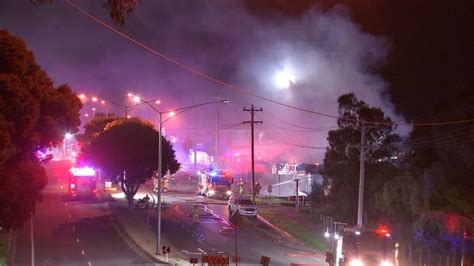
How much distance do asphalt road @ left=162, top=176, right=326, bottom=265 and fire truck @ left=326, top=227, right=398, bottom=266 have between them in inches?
400

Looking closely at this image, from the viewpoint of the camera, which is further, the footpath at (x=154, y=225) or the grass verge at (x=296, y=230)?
the grass verge at (x=296, y=230)

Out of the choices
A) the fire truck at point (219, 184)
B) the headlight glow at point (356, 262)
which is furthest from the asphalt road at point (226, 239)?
the headlight glow at point (356, 262)

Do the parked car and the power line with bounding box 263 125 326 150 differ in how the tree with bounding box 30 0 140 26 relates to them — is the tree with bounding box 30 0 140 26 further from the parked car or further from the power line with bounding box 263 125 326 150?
the power line with bounding box 263 125 326 150

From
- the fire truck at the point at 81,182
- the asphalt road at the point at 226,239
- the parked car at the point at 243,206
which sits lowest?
the asphalt road at the point at 226,239

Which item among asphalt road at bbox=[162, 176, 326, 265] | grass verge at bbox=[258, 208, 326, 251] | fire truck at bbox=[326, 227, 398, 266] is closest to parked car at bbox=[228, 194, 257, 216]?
asphalt road at bbox=[162, 176, 326, 265]

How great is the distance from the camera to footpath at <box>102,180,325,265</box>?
34656mm

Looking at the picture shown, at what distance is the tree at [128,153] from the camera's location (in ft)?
161

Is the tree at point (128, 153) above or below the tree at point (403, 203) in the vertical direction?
above

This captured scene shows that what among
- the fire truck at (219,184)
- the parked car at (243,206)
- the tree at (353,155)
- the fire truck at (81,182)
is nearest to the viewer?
the tree at (353,155)

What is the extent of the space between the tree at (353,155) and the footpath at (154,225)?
3.00 m

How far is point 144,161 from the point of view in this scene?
49406mm

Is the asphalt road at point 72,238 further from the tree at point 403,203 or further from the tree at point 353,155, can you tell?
the tree at point 353,155

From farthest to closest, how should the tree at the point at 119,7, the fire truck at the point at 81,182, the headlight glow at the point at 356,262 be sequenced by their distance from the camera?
the fire truck at the point at 81,182 → the headlight glow at the point at 356,262 → the tree at the point at 119,7

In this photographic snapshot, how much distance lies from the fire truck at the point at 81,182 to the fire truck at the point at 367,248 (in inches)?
1460
